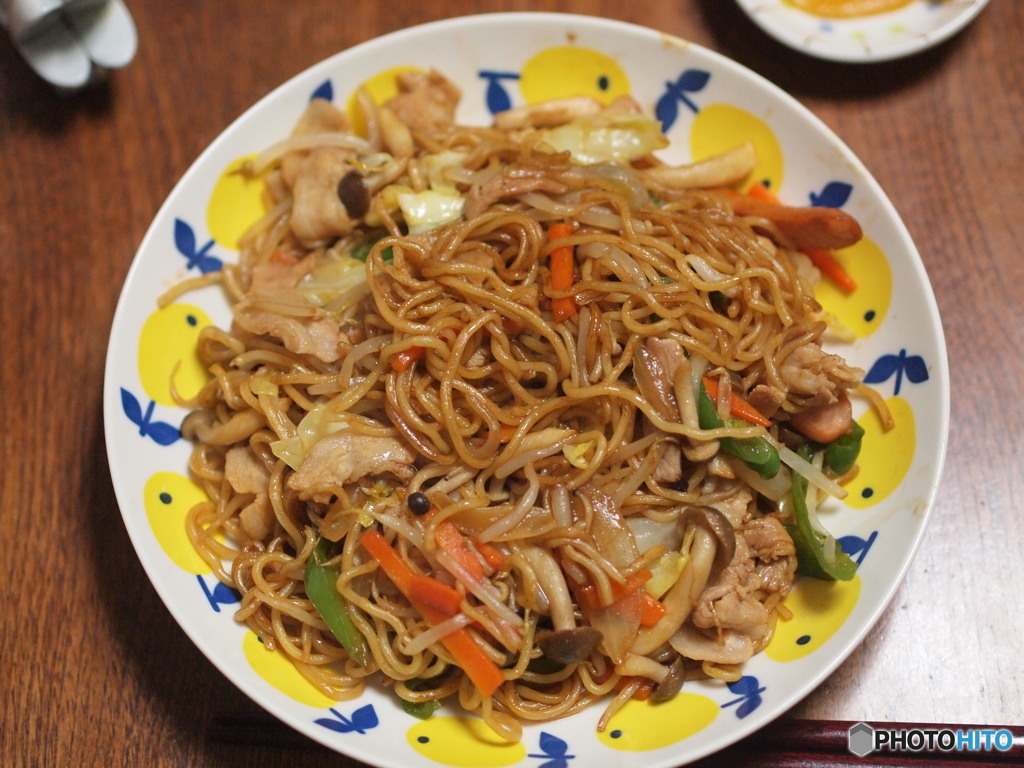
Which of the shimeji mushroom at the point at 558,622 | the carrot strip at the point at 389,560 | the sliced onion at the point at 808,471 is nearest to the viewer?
the shimeji mushroom at the point at 558,622

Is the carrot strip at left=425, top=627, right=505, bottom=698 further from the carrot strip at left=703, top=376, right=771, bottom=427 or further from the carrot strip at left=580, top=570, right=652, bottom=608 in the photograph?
the carrot strip at left=703, top=376, right=771, bottom=427

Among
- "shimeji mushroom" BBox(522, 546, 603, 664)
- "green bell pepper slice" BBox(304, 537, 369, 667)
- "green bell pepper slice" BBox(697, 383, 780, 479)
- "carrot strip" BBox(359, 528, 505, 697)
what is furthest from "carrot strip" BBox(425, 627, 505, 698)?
"green bell pepper slice" BBox(697, 383, 780, 479)

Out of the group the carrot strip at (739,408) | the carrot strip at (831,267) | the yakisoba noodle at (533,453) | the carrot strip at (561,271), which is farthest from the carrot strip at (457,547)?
the carrot strip at (831,267)

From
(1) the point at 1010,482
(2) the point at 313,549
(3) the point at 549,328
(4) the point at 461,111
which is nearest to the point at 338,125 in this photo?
(4) the point at 461,111

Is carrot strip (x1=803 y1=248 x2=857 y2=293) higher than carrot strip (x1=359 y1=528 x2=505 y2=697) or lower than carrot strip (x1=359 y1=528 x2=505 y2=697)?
higher

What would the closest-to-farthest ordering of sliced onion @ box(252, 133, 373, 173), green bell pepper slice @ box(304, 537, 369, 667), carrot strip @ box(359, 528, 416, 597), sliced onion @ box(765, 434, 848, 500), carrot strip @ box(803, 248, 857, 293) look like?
carrot strip @ box(359, 528, 416, 597) → green bell pepper slice @ box(304, 537, 369, 667) → sliced onion @ box(765, 434, 848, 500) → carrot strip @ box(803, 248, 857, 293) → sliced onion @ box(252, 133, 373, 173)

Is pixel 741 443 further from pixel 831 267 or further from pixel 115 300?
pixel 115 300

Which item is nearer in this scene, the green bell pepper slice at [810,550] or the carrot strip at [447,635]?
the carrot strip at [447,635]

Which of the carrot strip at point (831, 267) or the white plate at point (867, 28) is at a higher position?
the white plate at point (867, 28)

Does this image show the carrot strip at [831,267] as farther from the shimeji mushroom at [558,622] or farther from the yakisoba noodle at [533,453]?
the shimeji mushroom at [558,622]

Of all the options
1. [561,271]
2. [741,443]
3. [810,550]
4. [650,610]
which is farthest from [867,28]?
[650,610]
